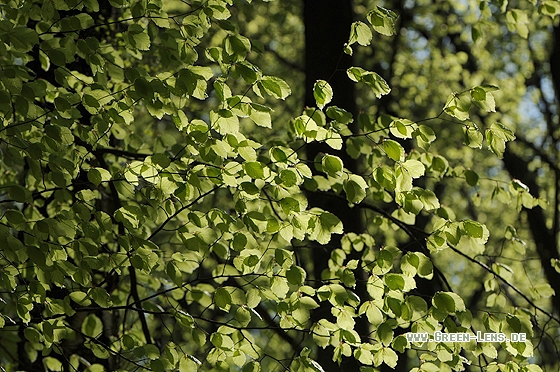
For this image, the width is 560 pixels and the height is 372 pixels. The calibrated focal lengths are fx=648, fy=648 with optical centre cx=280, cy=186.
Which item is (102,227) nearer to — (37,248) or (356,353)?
(37,248)

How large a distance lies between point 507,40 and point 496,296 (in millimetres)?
8614

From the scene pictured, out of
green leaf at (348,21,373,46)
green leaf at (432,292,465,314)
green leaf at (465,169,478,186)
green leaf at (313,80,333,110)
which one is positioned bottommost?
green leaf at (465,169,478,186)

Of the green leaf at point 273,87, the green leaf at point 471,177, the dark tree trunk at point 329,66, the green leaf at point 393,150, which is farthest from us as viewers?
the dark tree trunk at point 329,66

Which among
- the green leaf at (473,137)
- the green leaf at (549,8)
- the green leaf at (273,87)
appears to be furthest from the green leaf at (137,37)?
the green leaf at (549,8)

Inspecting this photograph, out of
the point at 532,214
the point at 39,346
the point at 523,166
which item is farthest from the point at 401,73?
the point at 39,346

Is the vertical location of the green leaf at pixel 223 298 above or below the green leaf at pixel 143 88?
below

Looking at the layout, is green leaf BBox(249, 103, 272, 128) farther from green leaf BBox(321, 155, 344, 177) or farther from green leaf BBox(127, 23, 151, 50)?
green leaf BBox(127, 23, 151, 50)

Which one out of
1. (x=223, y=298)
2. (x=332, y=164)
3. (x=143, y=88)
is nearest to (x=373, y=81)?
(x=332, y=164)

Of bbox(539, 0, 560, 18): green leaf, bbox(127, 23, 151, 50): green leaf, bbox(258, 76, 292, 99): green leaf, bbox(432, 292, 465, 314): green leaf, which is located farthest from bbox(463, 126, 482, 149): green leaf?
bbox(539, 0, 560, 18): green leaf

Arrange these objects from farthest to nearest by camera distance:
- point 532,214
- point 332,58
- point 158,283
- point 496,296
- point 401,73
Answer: point 401,73, point 532,214, point 332,58, point 158,283, point 496,296

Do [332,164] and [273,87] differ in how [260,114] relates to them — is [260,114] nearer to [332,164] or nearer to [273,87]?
[273,87]

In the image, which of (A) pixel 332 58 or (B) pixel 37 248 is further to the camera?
(A) pixel 332 58

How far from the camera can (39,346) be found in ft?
15.3

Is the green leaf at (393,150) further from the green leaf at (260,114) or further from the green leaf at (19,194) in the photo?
the green leaf at (19,194)
